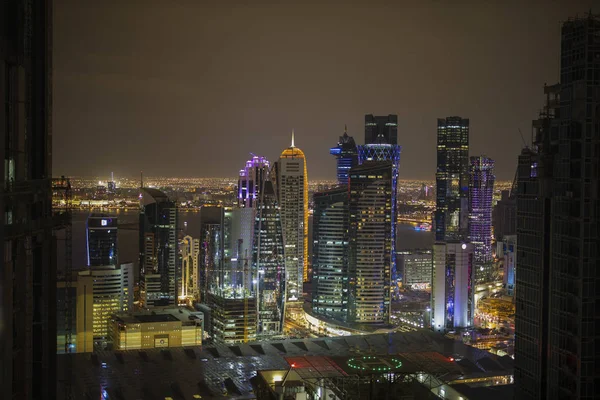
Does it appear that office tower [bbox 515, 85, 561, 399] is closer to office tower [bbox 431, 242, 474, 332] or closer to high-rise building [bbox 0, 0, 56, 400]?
high-rise building [bbox 0, 0, 56, 400]

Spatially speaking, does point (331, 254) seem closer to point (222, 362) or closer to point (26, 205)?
point (222, 362)

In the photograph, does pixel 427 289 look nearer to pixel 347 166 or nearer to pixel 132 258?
pixel 347 166

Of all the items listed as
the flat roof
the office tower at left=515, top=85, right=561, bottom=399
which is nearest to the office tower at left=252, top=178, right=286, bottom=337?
the flat roof

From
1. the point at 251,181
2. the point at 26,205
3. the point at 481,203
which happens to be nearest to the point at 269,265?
the point at 251,181

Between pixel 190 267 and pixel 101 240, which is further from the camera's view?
pixel 190 267

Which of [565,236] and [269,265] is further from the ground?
[565,236]

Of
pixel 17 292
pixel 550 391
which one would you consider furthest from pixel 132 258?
pixel 17 292
